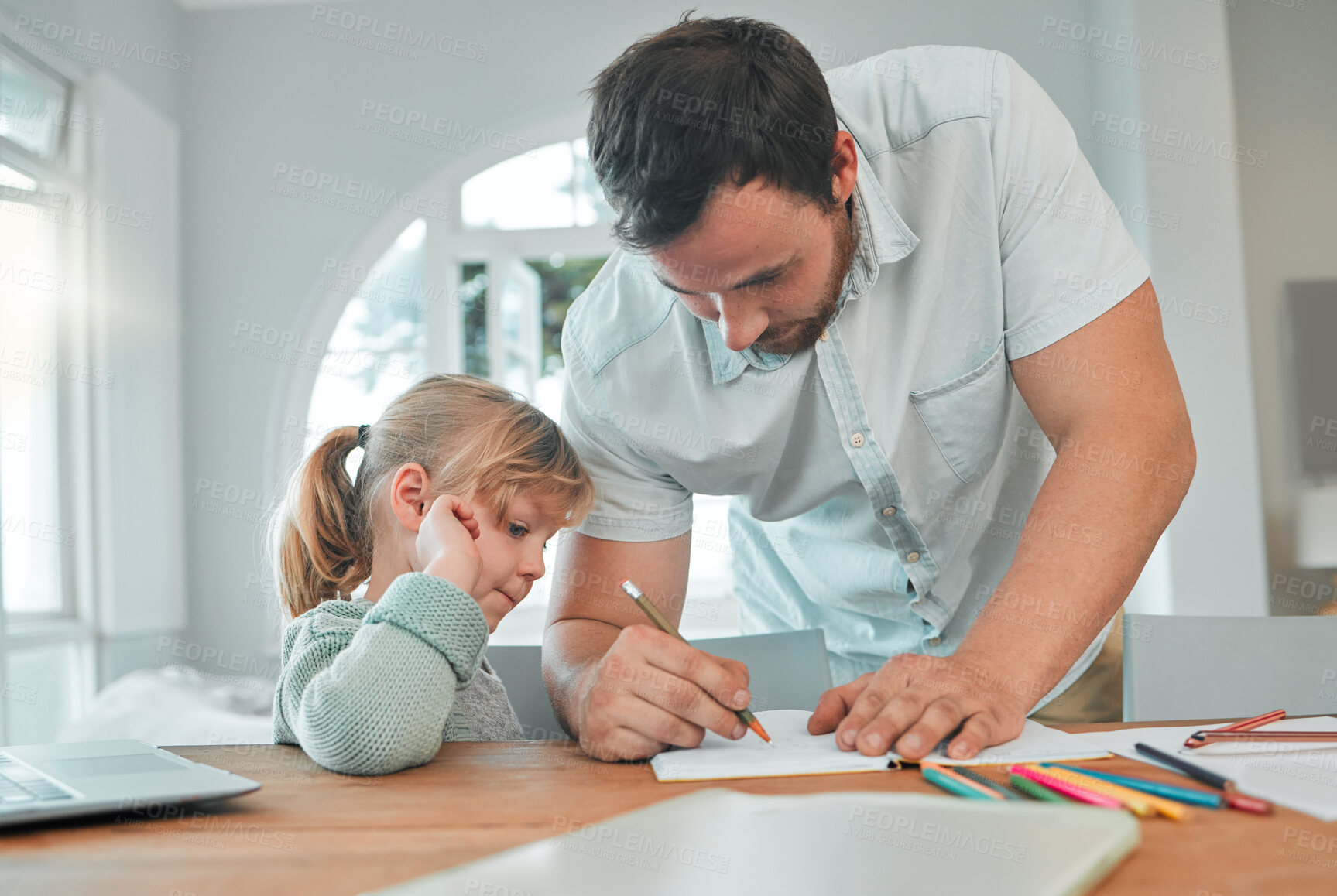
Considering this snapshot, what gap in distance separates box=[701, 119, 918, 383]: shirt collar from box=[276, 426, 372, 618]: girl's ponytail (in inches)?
21.6

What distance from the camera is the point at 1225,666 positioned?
48.5 inches

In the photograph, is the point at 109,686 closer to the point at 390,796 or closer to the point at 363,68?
the point at 363,68

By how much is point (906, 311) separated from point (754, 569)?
54 centimetres

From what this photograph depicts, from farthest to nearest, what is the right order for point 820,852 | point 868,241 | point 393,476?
point 393,476
point 868,241
point 820,852

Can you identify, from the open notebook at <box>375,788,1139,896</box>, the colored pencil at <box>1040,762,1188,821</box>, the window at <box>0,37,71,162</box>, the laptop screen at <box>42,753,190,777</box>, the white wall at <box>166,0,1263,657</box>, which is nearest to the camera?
the open notebook at <box>375,788,1139,896</box>

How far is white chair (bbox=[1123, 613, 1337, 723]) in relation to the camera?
47.8 inches

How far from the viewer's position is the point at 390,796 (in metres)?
0.66

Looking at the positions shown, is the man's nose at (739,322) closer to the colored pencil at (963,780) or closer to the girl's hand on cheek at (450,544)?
the girl's hand on cheek at (450,544)

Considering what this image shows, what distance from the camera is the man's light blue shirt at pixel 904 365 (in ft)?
3.61

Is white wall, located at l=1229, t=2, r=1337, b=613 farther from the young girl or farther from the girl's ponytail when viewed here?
the girl's ponytail

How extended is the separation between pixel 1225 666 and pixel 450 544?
99 centimetres

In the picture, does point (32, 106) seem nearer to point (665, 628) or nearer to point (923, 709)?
point (665, 628)

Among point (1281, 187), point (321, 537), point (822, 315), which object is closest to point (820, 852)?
point (822, 315)

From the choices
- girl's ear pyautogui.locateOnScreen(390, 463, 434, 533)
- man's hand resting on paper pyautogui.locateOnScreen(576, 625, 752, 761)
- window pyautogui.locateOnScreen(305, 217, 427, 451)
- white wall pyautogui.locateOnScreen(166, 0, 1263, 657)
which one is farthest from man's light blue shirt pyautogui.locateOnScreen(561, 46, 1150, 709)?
window pyautogui.locateOnScreen(305, 217, 427, 451)
